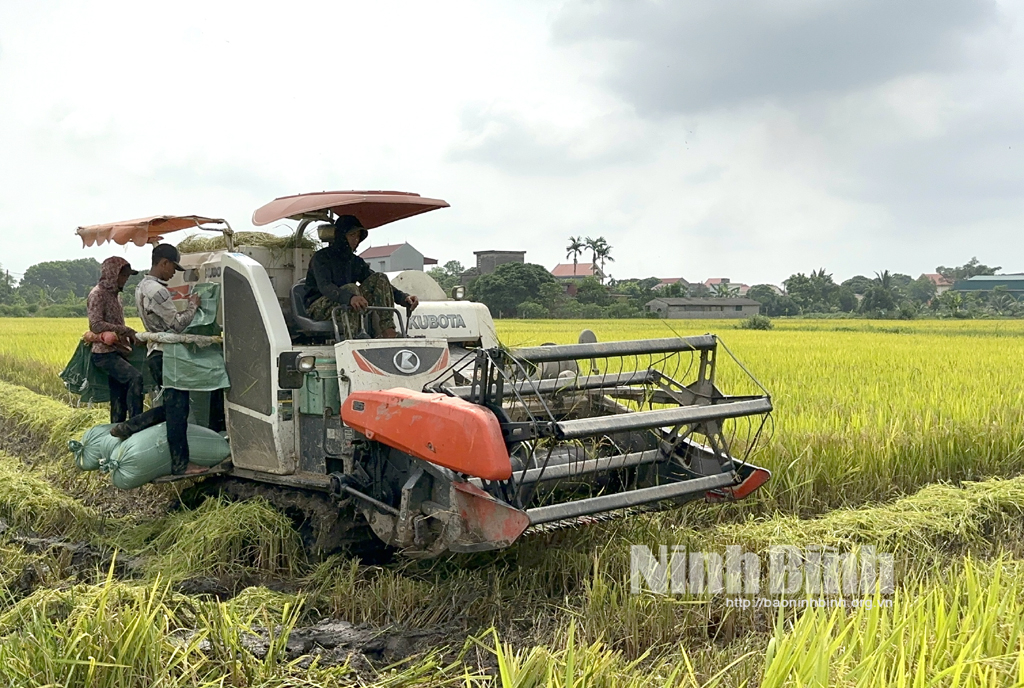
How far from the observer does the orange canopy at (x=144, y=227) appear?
5.54m

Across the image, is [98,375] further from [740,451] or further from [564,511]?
[740,451]

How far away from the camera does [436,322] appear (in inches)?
262

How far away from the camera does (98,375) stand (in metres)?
6.14

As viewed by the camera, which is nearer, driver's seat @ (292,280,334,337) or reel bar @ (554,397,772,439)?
reel bar @ (554,397,772,439)

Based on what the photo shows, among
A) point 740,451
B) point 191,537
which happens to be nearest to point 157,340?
point 191,537

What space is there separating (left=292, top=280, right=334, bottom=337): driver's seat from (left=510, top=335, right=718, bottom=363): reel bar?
65.4 inches

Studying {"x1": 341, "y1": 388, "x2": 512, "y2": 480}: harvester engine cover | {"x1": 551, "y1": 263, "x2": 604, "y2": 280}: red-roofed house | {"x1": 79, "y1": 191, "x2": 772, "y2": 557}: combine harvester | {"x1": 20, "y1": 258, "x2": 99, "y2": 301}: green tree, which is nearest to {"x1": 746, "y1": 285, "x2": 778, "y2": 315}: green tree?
{"x1": 551, "y1": 263, "x2": 604, "y2": 280}: red-roofed house

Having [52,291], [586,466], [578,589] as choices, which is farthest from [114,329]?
[52,291]

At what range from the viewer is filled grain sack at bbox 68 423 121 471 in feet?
18.3

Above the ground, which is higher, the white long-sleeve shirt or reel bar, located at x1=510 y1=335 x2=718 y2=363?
the white long-sleeve shirt

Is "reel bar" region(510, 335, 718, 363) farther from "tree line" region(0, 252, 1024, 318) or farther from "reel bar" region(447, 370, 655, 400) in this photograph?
"tree line" region(0, 252, 1024, 318)

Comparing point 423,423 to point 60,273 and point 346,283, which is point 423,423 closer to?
point 346,283

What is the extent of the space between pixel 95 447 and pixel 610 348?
3662 millimetres

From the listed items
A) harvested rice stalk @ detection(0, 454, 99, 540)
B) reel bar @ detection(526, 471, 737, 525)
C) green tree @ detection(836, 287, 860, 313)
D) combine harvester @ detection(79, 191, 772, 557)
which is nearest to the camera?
reel bar @ detection(526, 471, 737, 525)
